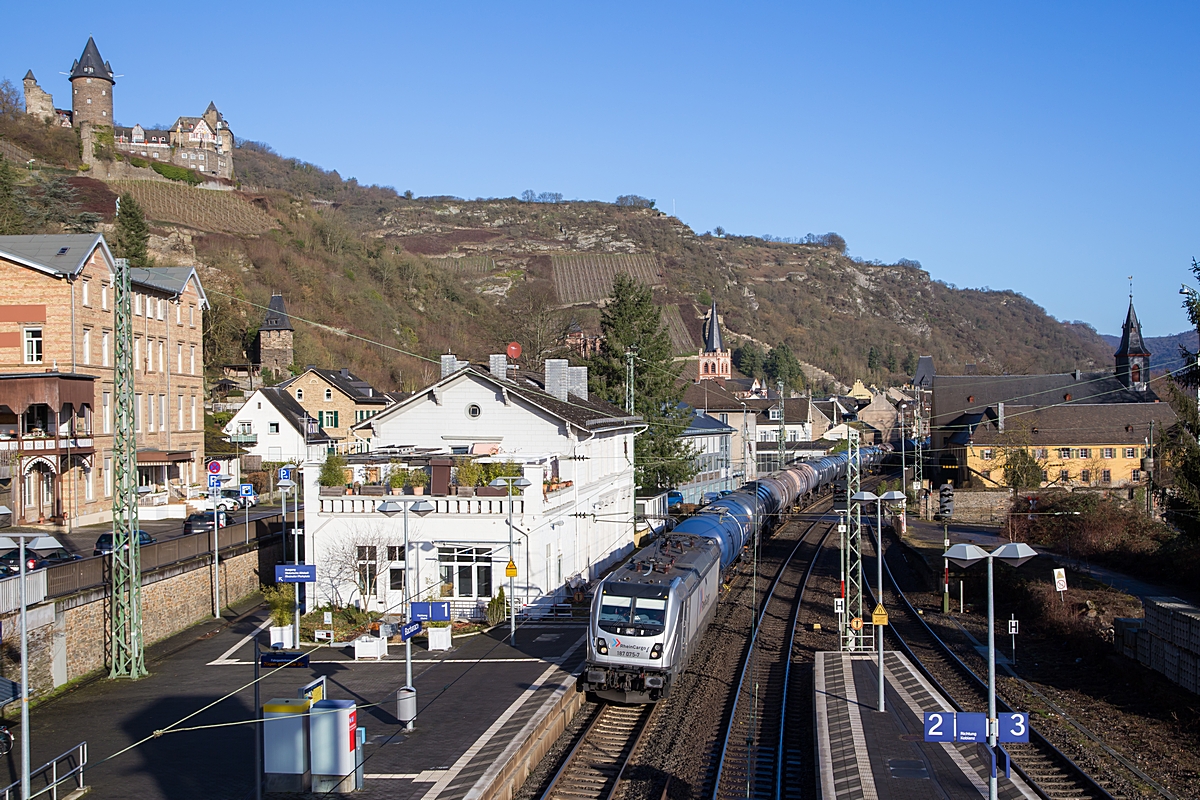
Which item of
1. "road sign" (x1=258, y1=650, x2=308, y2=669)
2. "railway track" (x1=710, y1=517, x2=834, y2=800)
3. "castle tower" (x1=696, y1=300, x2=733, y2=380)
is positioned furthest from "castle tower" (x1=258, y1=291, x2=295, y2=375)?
"castle tower" (x1=696, y1=300, x2=733, y2=380)

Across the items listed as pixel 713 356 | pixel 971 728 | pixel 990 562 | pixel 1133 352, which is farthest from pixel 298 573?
pixel 713 356

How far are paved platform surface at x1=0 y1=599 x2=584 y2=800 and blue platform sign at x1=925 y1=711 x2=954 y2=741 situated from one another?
21.3ft

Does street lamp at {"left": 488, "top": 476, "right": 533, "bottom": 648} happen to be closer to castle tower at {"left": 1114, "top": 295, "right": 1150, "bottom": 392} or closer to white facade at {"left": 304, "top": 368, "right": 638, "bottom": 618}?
white facade at {"left": 304, "top": 368, "right": 638, "bottom": 618}

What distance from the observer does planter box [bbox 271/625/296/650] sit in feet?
79.8

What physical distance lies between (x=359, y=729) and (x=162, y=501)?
3438cm

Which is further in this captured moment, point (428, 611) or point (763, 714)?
point (428, 611)

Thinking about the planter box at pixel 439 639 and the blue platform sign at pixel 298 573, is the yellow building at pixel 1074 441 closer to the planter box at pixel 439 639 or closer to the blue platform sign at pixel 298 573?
the planter box at pixel 439 639

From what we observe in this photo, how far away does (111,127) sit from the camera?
11525 centimetres

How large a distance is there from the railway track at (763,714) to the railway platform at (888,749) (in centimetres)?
84

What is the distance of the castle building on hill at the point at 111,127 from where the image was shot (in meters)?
110

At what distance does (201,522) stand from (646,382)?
24.6 m

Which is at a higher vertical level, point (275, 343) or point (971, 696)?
point (275, 343)

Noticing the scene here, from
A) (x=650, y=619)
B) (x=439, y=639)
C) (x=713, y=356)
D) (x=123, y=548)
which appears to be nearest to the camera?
(x=650, y=619)

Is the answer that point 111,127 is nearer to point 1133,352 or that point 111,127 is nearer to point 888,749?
point 1133,352
